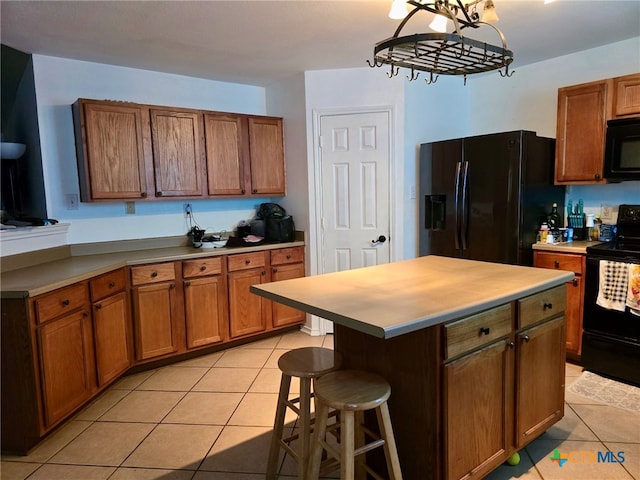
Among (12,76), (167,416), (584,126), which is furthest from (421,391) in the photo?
(12,76)

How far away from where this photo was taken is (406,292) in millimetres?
1755

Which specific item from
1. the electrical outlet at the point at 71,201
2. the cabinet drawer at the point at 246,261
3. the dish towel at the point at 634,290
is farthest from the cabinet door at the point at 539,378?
the electrical outlet at the point at 71,201

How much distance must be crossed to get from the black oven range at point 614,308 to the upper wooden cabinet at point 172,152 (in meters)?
2.63

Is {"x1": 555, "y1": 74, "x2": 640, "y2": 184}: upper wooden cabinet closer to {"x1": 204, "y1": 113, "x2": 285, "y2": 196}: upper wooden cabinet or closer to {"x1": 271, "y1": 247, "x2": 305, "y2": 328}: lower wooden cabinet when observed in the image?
{"x1": 271, "y1": 247, "x2": 305, "y2": 328}: lower wooden cabinet

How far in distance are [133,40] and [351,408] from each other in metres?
2.77

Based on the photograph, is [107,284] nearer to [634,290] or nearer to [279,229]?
[279,229]

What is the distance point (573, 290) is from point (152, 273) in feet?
10.0

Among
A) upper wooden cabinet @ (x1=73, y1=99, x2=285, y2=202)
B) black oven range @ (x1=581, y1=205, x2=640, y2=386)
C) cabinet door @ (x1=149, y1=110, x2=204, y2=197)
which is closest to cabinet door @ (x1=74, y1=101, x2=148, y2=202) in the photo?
upper wooden cabinet @ (x1=73, y1=99, x2=285, y2=202)

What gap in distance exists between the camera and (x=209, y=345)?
3.49 metres

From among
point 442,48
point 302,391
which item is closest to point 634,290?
point 442,48

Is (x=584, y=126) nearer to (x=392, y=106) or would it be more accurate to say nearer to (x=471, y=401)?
(x=392, y=106)

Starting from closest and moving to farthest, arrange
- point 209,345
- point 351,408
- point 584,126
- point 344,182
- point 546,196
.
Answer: point 351,408, point 584,126, point 546,196, point 209,345, point 344,182

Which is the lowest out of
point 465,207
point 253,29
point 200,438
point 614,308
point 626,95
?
point 200,438

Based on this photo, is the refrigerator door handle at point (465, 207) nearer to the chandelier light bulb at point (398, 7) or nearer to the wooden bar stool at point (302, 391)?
the chandelier light bulb at point (398, 7)
